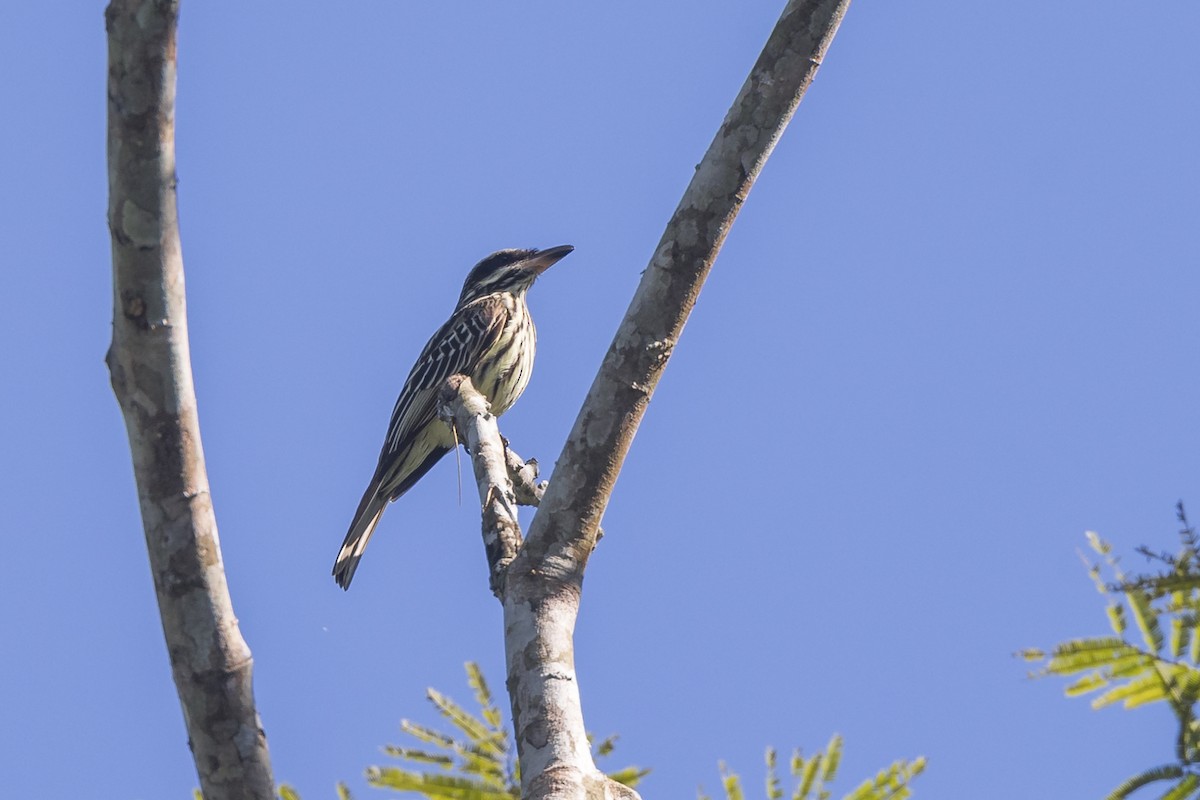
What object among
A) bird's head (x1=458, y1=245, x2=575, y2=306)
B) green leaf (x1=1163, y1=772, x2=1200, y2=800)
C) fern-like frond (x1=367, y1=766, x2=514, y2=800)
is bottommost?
green leaf (x1=1163, y1=772, x2=1200, y2=800)

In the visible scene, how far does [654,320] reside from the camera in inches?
177

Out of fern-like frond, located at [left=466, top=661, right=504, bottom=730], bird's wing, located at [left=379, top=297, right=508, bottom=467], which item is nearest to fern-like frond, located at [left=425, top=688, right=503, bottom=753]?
→ fern-like frond, located at [left=466, top=661, right=504, bottom=730]

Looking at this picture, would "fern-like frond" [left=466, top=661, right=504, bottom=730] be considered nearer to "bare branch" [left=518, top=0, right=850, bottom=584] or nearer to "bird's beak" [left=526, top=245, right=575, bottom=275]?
"bare branch" [left=518, top=0, right=850, bottom=584]

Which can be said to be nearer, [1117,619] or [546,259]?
[1117,619]

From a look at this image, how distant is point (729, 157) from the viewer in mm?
4543

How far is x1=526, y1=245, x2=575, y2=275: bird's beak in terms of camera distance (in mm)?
9516

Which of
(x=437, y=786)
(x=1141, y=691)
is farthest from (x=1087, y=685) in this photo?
(x=437, y=786)

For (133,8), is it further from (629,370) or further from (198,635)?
(629,370)

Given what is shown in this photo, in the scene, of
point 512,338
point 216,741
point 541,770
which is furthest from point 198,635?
point 512,338

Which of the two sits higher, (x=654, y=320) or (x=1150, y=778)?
(x=654, y=320)

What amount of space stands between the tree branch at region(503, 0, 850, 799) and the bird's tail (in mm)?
3488

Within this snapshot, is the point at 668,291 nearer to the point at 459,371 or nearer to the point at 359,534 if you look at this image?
the point at 359,534

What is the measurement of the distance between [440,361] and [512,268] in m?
1.14

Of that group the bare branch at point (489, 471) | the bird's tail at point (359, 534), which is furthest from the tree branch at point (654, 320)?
the bird's tail at point (359, 534)
